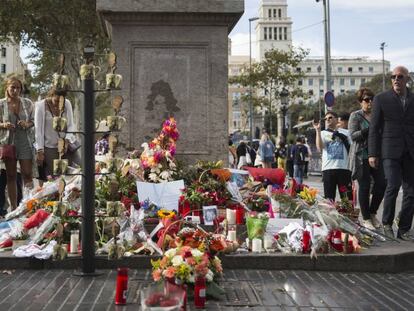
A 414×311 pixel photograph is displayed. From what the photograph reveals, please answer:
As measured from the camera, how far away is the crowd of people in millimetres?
8766

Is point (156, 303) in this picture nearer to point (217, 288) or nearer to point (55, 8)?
point (217, 288)

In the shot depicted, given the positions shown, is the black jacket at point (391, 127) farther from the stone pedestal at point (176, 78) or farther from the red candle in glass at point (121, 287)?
the red candle in glass at point (121, 287)

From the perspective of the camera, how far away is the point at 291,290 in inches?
249

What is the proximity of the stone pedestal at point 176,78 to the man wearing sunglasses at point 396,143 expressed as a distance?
7.76 feet

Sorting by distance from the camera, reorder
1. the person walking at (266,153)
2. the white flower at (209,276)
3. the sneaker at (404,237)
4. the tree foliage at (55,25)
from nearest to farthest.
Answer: the white flower at (209,276) < the sneaker at (404,237) < the person walking at (266,153) < the tree foliage at (55,25)

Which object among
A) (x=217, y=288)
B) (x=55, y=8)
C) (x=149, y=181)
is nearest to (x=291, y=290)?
(x=217, y=288)

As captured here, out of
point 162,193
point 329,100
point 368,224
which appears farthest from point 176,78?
point 329,100

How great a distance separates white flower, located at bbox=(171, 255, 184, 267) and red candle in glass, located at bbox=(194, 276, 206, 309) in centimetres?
19

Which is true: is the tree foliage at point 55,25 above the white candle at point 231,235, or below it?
above

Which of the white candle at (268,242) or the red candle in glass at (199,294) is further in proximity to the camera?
the white candle at (268,242)

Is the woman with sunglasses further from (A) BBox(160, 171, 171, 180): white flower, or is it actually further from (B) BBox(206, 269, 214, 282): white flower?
(B) BBox(206, 269, 214, 282): white flower

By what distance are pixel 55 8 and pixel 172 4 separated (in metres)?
24.7

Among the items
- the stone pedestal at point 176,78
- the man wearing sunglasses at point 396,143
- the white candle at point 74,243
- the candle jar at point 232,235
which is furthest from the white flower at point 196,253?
the stone pedestal at point 176,78

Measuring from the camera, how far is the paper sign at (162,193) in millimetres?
8805
